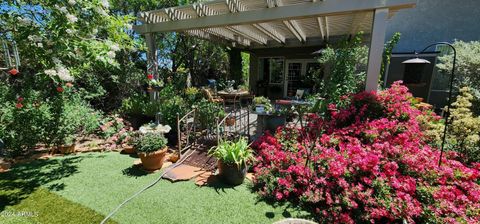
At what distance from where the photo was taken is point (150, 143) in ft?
12.7

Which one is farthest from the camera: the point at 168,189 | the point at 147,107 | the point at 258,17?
the point at 147,107

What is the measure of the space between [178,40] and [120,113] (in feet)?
16.2

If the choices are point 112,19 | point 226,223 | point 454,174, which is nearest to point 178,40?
point 112,19

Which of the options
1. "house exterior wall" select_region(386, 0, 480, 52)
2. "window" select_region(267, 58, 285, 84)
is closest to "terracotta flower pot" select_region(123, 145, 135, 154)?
"window" select_region(267, 58, 285, 84)

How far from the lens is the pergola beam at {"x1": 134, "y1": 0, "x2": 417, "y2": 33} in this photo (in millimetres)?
3484

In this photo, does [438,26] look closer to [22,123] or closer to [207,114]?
[207,114]

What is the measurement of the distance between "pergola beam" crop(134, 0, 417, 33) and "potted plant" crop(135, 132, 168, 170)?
2794 mm

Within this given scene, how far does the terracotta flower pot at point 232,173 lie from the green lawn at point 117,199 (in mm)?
136

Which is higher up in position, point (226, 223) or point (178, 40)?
point (178, 40)

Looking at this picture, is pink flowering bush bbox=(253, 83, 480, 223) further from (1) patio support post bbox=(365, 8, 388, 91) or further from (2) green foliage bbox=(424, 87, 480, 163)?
(1) patio support post bbox=(365, 8, 388, 91)

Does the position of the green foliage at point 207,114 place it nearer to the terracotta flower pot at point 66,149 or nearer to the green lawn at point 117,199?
the green lawn at point 117,199

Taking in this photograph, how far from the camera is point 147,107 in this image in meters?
5.67

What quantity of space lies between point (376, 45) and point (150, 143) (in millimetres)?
4380

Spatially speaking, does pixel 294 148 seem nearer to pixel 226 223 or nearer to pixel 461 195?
pixel 226 223
